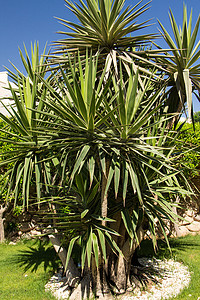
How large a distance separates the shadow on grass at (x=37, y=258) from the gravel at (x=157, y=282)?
0.56m

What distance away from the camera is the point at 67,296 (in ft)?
13.6

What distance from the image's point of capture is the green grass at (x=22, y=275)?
4191mm

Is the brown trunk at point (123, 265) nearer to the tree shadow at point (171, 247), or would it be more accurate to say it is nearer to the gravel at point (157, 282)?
the gravel at point (157, 282)

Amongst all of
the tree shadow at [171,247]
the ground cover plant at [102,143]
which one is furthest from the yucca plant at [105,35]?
the tree shadow at [171,247]

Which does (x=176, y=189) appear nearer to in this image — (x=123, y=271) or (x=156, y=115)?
(x=156, y=115)

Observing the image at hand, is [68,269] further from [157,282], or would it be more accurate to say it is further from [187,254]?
[187,254]

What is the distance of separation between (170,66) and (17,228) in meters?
6.47

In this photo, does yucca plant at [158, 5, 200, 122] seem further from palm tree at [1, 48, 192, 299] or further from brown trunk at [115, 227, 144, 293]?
brown trunk at [115, 227, 144, 293]

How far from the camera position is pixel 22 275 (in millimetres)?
5090

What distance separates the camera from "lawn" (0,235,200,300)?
13.8ft

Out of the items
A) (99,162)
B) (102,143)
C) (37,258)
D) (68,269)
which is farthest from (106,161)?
(37,258)

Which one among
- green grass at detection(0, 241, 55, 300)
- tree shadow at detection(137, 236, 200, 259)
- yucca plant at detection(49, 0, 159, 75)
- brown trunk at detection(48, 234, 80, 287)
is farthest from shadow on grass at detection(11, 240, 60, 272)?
yucca plant at detection(49, 0, 159, 75)

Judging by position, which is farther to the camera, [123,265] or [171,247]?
[171,247]

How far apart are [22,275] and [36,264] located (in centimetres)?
55
